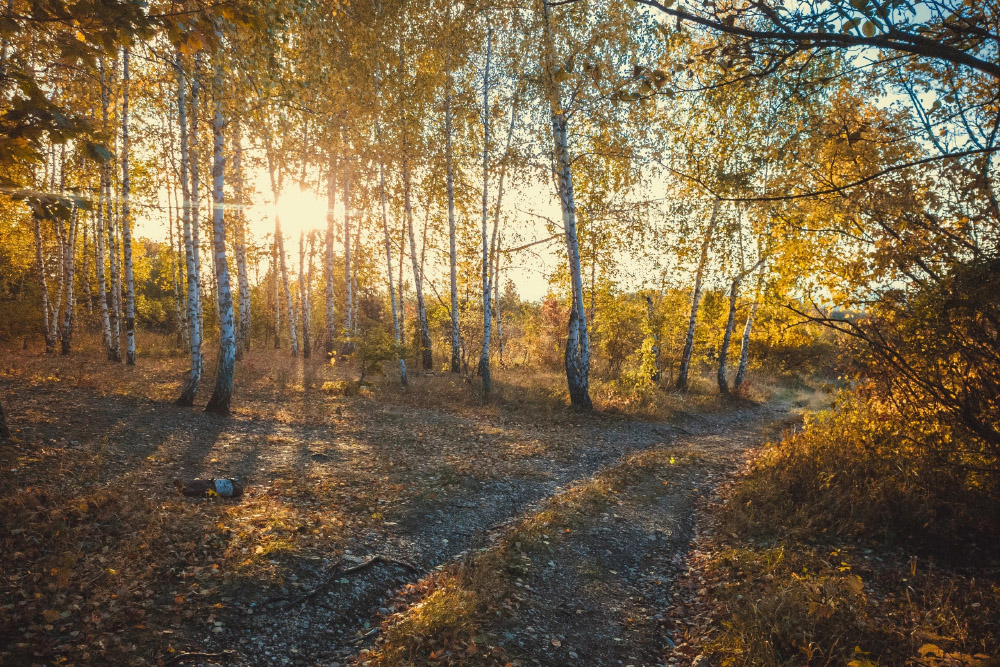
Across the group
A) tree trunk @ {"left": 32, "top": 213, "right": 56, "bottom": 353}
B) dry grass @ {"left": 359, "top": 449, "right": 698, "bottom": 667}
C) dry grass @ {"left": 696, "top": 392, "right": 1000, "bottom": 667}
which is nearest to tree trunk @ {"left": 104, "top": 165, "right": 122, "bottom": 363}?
tree trunk @ {"left": 32, "top": 213, "right": 56, "bottom": 353}

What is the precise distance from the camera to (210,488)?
652cm

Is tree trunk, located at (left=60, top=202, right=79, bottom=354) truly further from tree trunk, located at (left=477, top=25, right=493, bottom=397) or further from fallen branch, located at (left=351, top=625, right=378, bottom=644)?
fallen branch, located at (left=351, top=625, right=378, bottom=644)

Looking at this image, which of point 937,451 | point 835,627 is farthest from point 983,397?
point 835,627

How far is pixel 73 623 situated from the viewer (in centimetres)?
372

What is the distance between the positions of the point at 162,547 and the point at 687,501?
756 cm

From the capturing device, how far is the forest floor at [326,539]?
4.02 metres

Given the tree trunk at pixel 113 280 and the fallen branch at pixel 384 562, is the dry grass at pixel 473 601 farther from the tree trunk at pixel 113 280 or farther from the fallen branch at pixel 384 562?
the tree trunk at pixel 113 280

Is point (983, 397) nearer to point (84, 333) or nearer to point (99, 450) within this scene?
point (99, 450)

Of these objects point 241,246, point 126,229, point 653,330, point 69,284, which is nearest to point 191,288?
point 126,229

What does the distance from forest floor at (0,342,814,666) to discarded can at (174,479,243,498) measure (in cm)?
17

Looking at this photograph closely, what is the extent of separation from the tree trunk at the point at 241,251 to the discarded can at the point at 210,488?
10499 millimetres

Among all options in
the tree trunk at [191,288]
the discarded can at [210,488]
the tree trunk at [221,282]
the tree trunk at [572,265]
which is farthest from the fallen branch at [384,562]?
the tree trunk at [572,265]

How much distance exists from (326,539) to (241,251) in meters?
18.1

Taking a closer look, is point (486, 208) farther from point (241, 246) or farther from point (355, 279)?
point (241, 246)
